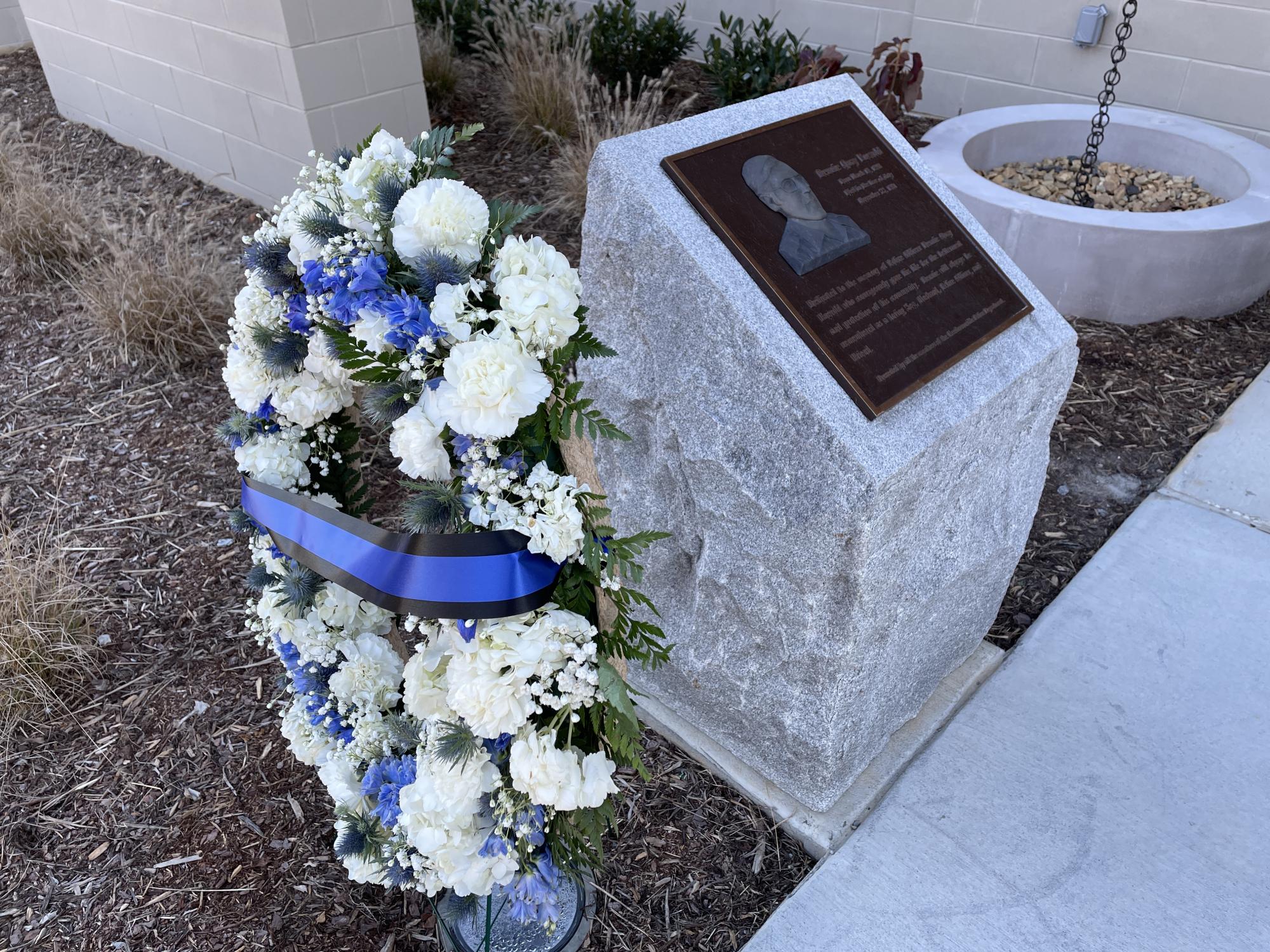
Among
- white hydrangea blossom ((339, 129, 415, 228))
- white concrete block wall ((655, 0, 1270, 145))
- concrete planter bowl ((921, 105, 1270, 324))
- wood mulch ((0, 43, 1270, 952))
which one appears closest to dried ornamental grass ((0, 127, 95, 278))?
wood mulch ((0, 43, 1270, 952))

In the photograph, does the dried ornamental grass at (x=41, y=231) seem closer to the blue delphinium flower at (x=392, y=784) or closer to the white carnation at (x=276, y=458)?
the white carnation at (x=276, y=458)

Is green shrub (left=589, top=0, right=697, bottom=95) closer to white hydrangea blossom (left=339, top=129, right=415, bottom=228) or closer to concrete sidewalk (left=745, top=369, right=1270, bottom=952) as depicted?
concrete sidewalk (left=745, top=369, right=1270, bottom=952)

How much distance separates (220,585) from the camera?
3100 millimetres

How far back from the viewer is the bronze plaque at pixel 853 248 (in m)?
2.01

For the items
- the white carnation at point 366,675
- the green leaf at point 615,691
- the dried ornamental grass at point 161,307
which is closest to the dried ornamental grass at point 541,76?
the dried ornamental grass at point 161,307

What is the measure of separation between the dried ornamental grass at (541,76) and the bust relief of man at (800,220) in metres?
3.67

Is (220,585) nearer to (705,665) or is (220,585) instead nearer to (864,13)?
(705,665)

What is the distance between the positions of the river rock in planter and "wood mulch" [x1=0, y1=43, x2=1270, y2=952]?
0.37 meters

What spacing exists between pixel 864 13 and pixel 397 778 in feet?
20.8

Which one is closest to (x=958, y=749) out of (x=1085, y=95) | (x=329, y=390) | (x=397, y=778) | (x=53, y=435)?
(x=397, y=778)

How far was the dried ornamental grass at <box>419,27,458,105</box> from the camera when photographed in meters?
6.26

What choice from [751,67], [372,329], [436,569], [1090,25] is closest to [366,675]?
[436,569]

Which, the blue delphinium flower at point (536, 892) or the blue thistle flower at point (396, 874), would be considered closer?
the blue delphinium flower at point (536, 892)

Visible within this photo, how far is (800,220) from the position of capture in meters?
2.13
